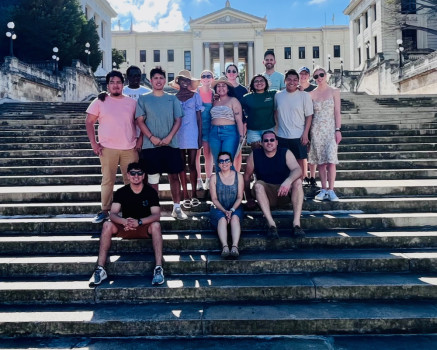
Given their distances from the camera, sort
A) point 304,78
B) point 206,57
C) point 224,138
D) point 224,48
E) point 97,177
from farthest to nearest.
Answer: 1. point 224,48
2. point 206,57
3. point 97,177
4. point 304,78
5. point 224,138

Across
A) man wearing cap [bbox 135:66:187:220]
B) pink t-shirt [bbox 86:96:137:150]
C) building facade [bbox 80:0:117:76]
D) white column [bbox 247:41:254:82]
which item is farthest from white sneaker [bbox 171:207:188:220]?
white column [bbox 247:41:254:82]

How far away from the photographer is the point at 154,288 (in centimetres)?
385

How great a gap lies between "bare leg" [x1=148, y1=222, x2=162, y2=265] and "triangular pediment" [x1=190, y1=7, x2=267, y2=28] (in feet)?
164

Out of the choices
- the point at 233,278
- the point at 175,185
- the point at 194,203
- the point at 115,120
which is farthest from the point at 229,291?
the point at 115,120

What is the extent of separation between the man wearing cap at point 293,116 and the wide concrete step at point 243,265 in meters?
1.68

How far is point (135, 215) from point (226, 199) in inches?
41.8

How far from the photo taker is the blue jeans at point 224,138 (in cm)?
510

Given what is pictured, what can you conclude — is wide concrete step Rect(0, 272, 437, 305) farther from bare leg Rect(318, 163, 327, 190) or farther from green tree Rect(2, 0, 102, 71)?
green tree Rect(2, 0, 102, 71)

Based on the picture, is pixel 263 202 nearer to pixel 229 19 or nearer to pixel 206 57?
pixel 229 19

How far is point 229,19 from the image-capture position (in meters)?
50.1

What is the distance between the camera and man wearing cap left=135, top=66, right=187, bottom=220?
4785mm

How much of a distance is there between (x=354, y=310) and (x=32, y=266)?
334 cm

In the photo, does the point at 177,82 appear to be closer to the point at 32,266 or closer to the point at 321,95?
the point at 321,95

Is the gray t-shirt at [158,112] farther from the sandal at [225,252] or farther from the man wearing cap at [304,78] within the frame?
the man wearing cap at [304,78]
